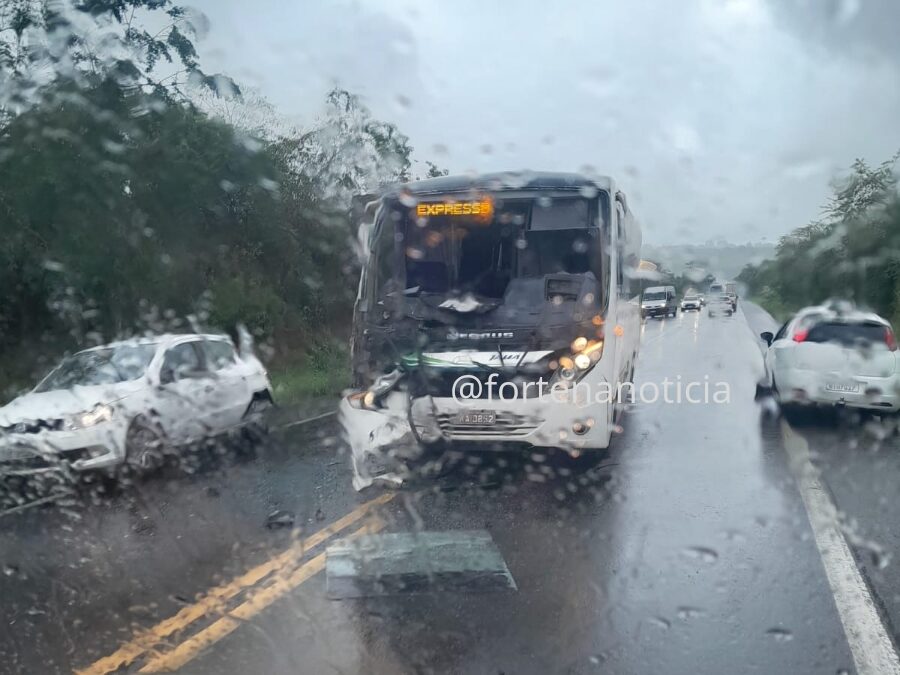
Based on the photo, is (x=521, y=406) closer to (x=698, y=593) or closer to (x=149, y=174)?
(x=698, y=593)

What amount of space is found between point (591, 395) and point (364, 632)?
3533mm

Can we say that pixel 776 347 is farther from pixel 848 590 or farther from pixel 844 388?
pixel 848 590

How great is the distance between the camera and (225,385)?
970 cm

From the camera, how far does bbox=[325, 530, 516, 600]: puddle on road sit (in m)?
4.73

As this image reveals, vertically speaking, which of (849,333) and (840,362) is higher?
(849,333)

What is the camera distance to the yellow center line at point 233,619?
3861mm

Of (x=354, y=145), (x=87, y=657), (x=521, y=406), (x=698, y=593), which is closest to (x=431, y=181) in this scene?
(x=521, y=406)

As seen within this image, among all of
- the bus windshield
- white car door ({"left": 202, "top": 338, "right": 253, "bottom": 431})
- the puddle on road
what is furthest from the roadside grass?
the puddle on road

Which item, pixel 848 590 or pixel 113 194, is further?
pixel 113 194

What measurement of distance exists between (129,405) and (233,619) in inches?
170

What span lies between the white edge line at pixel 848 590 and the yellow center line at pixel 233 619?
9.40 ft

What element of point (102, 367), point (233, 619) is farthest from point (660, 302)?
point (233, 619)

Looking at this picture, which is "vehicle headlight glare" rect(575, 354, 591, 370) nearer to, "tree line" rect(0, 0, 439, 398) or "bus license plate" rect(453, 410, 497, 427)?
"bus license plate" rect(453, 410, 497, 427)

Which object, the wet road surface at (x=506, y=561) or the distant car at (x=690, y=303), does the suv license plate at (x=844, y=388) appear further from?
the distant car at (x=690, y=303)
